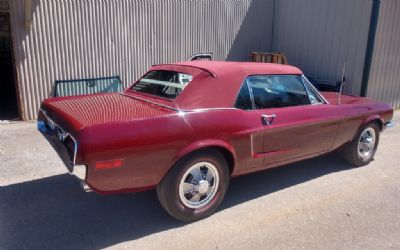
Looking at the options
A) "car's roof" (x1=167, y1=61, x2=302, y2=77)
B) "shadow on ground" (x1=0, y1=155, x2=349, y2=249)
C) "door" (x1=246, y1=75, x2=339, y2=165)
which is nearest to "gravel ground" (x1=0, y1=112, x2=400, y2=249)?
"shadow on ground" (x1=0, y1=155, x2=349, y2=249)

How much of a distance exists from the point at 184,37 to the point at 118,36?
1869mm

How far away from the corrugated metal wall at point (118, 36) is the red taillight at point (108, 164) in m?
5.52

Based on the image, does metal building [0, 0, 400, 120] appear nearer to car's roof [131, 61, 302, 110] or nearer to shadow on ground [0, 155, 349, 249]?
shadow on ground [0, 155, 349, 249]

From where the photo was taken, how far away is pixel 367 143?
5238 mm

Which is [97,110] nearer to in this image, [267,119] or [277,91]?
[267,119]

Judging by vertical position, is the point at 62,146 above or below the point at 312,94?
below

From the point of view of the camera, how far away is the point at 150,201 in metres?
4.02

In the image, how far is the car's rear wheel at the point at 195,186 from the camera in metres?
3.37

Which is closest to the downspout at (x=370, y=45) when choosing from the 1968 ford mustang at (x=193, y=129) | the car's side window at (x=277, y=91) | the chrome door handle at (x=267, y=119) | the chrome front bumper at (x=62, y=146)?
the 1968 ford mustang at (x=193, y=129)

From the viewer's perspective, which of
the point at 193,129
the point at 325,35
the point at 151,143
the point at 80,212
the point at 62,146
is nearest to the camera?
the point at 151,143

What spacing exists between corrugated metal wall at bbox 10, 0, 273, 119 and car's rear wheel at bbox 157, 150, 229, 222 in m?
5.51

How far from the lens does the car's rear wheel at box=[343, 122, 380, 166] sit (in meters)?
5.09

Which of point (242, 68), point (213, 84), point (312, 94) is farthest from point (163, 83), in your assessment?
point (312, 94)

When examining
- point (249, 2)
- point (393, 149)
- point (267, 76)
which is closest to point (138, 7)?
point (249, 2)
